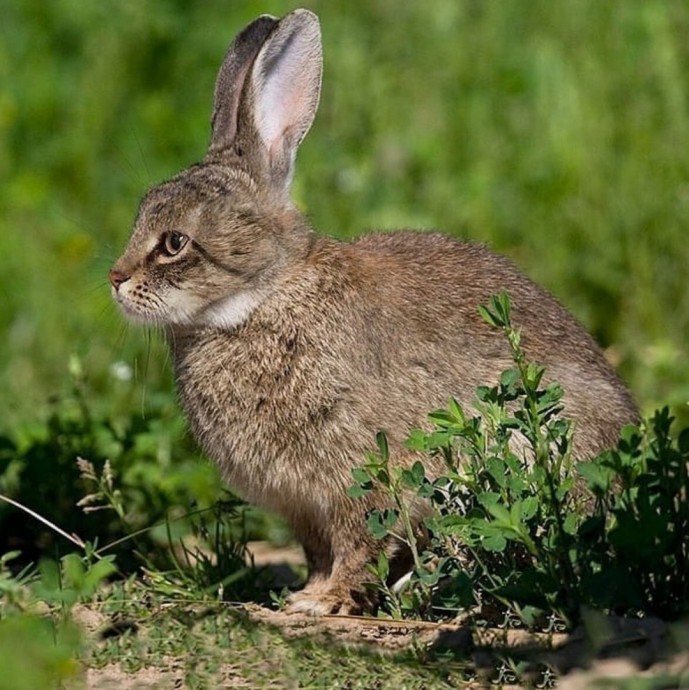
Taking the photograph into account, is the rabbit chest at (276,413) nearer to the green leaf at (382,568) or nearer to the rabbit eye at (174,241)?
the rabbit eye at (174,241)

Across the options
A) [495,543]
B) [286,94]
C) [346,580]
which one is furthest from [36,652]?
[286,94]

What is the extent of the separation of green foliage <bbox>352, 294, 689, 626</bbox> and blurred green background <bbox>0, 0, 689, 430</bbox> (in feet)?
6.27

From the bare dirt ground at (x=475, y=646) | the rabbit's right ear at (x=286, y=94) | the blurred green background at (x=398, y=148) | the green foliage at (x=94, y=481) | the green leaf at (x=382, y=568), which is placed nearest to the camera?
the bare dirt ground at (x=475, y=646)

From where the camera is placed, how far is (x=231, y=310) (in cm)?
480

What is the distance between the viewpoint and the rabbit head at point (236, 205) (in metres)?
4.75

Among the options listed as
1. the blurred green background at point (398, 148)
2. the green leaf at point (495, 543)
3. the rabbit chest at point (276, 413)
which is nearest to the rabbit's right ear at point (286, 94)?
the rabbit chest at point (276, 413)

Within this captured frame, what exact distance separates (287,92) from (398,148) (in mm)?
2849

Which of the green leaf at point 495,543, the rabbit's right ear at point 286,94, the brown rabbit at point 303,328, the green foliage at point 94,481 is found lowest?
the green foliage at point 94,481

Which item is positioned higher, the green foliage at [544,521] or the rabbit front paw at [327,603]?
the green foliage at [544,521]

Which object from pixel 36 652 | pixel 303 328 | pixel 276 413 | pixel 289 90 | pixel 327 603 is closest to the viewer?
pixel 36 652

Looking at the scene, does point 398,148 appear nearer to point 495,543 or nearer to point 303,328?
point 303,328

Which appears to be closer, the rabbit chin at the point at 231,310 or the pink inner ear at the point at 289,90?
the rabbit chin at the point at 231,310

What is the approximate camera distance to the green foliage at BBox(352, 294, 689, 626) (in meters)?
3.68

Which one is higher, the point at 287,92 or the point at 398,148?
the point at 287,92
